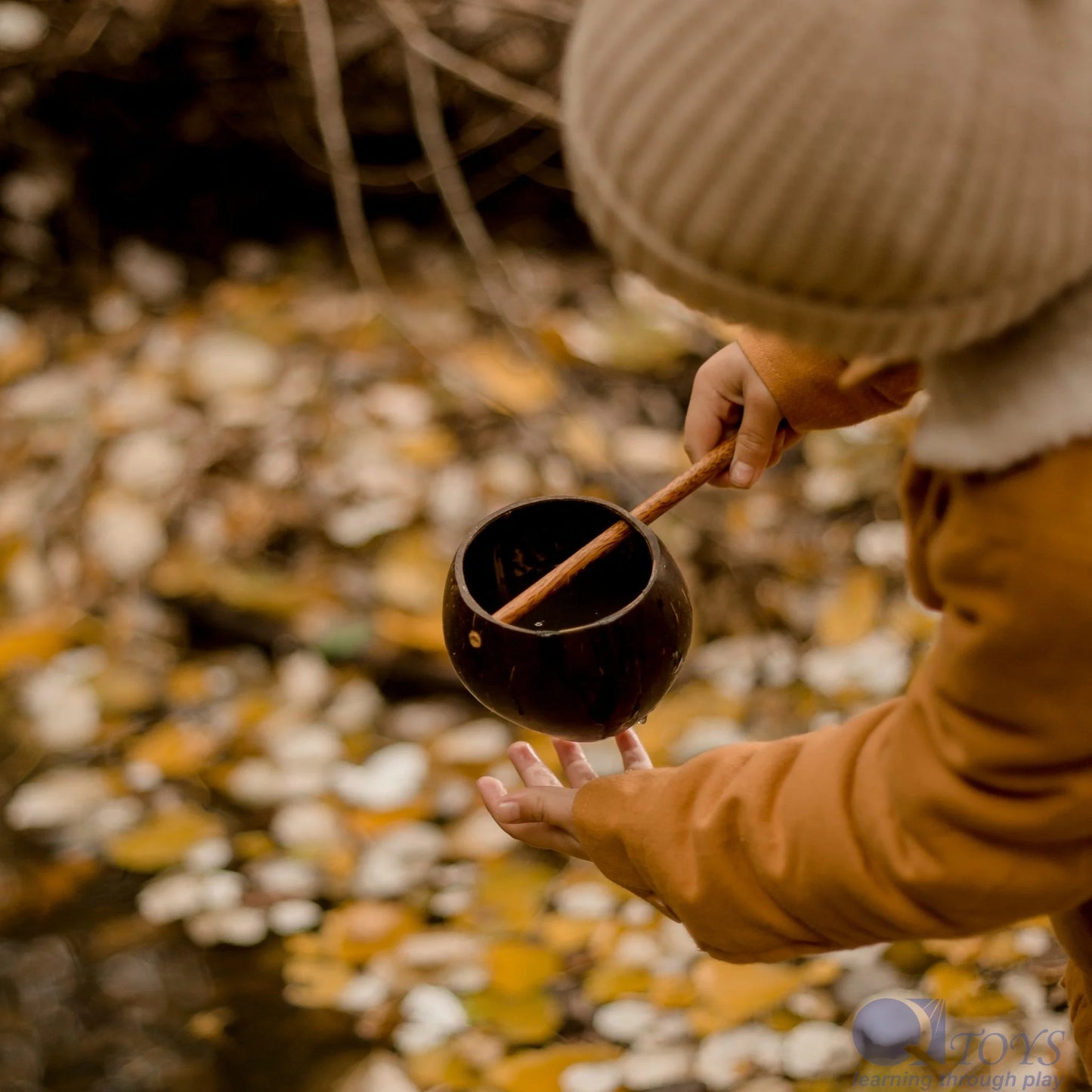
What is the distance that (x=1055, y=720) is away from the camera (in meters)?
0.61

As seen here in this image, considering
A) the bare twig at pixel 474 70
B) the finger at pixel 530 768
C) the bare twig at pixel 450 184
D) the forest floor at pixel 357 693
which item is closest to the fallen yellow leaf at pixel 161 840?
the forest floor at pixel 357 693

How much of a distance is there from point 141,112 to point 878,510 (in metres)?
1.63

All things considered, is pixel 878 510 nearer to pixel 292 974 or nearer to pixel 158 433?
pixel 292 974

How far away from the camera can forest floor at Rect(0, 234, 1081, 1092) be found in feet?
4.35

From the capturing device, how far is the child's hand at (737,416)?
3.00 ft

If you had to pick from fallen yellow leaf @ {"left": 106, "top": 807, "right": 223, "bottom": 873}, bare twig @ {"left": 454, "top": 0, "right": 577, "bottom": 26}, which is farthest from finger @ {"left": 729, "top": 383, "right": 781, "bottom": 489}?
bare twig @ {"left": 454, "top": 0, "right": 577, "bottom": 26}

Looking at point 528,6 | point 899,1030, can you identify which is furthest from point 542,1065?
point 528,6

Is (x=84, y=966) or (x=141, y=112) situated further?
(x=141, y=112)

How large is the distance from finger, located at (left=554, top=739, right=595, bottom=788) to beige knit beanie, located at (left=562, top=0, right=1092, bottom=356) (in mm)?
512

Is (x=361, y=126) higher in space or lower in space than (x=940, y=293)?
lower

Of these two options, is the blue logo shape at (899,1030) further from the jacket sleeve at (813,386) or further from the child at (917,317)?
the jacket sleeve at (813,386)

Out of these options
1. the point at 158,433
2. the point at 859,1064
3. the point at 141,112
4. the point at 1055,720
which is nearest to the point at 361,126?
the point at 141,112

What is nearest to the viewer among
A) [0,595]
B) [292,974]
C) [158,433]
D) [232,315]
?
[292,974]

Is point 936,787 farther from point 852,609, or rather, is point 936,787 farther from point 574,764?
point 852,609
